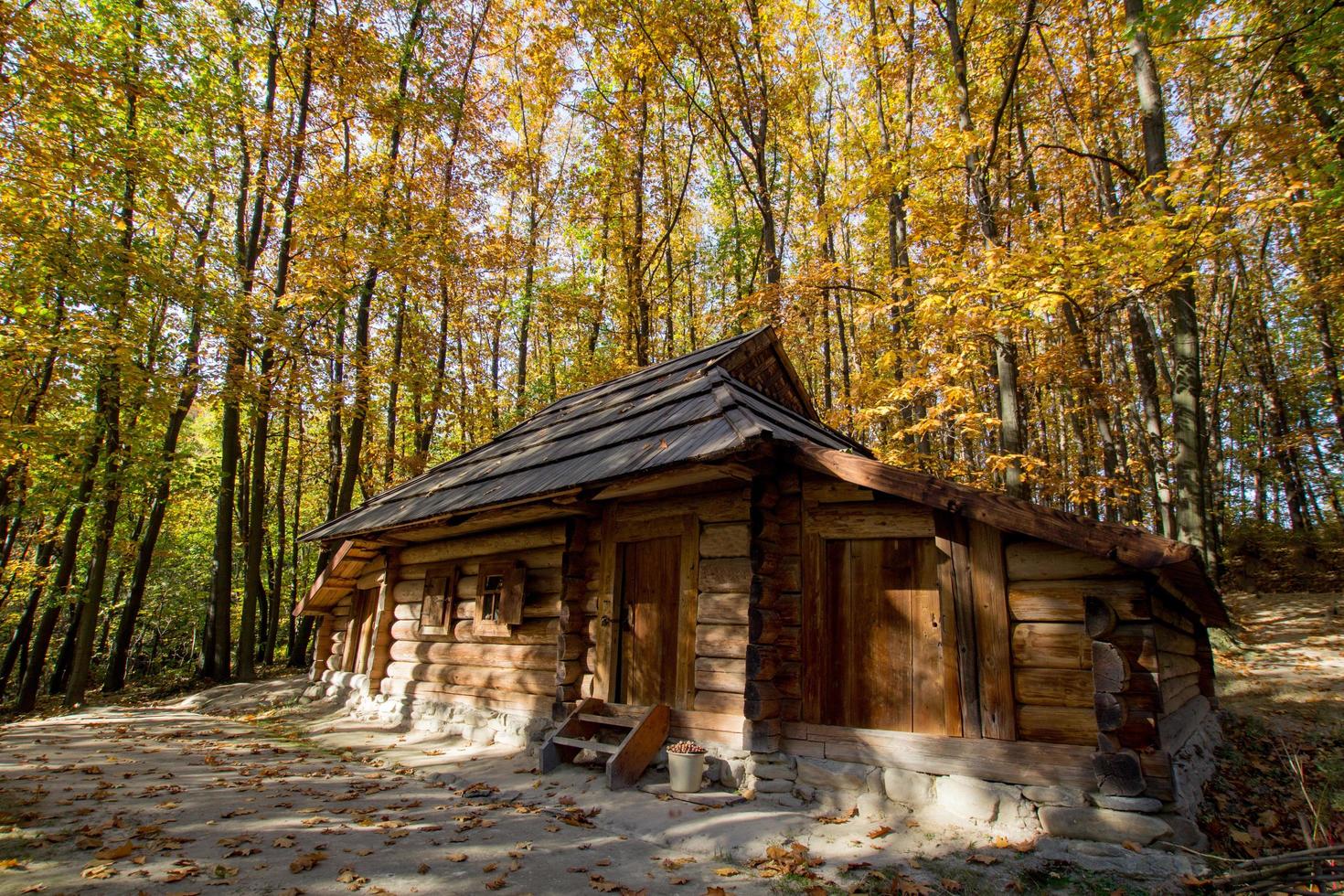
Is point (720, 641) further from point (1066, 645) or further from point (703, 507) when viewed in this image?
point (1066, 645)

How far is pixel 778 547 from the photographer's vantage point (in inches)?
232

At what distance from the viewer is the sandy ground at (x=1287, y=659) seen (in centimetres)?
778

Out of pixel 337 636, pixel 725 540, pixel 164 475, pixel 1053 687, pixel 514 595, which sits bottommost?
pixel 337 636

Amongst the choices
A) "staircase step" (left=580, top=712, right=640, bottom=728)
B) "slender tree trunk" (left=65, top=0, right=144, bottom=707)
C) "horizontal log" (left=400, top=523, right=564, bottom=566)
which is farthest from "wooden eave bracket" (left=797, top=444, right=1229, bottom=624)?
"slender tree trunk" (left=65, top=0, right=144, bottom=707)

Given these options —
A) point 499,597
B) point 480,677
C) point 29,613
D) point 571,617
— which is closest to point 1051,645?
point 571,617

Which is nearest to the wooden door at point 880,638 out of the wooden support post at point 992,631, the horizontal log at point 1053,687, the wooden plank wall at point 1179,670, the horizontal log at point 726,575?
the wooden support post at point 992,631

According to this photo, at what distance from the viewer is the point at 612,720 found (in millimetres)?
6324

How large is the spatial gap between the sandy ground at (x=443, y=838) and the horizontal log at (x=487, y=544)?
8.13 ft

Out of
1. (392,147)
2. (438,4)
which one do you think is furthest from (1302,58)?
(438,4)

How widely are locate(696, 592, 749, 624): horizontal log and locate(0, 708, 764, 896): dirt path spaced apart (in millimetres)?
1975

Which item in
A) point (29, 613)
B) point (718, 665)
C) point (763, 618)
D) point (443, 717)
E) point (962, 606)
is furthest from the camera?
point (29, 613)

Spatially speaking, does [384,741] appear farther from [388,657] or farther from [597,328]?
[597,328]

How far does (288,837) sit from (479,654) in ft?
13.4

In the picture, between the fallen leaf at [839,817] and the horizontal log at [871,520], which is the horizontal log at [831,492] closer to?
the horizontal log at [871,520]
